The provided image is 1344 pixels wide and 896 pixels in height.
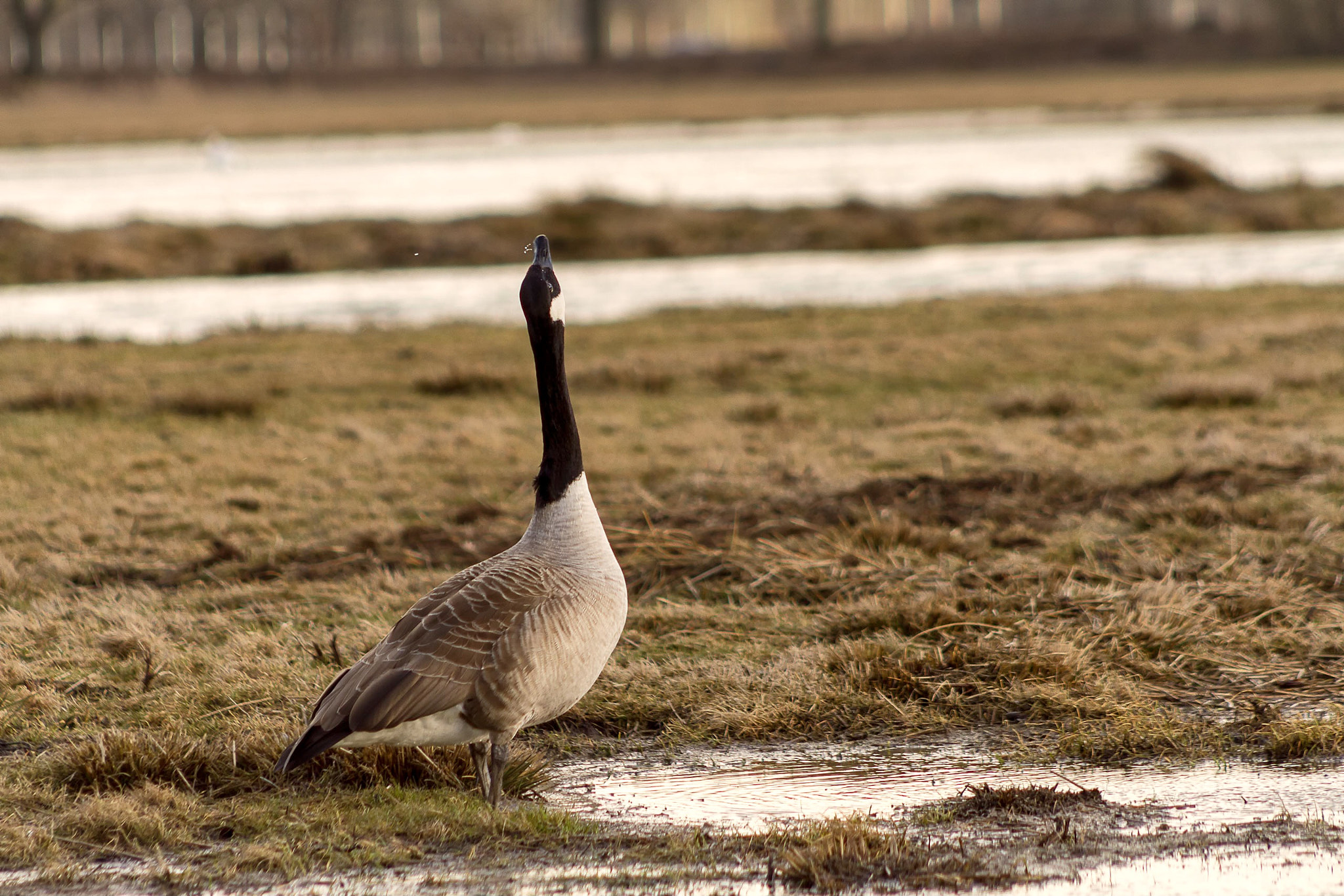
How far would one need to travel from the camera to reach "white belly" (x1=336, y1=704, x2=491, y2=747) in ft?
13.9

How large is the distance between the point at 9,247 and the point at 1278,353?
53.9 feet

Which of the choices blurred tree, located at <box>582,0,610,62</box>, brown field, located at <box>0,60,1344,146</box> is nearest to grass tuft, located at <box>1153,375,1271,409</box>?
brown field, located at <box>0,60,1344,146</box>

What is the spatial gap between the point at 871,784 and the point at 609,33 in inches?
5236

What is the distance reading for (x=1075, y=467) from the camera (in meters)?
9.02

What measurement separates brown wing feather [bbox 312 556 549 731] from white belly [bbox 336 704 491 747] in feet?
0.12

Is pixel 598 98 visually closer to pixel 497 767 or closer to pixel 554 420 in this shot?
pixel 554 420

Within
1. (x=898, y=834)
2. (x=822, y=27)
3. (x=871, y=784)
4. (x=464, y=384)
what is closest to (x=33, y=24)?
(x=822, y=27)

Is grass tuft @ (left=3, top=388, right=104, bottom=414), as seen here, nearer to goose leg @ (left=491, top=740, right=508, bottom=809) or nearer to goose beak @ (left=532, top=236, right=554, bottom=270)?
goose beak @ (left=532, top=236, right=554, bottom=270)

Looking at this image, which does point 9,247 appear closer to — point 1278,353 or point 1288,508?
point 1278,353

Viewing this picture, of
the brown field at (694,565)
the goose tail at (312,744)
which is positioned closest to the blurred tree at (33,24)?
the brown field at (694,565)

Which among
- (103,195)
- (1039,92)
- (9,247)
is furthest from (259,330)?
(1039,92)

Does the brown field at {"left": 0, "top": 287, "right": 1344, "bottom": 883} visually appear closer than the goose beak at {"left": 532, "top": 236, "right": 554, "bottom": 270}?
No

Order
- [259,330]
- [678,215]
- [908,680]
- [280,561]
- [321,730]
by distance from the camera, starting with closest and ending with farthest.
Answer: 1. [321,730]
2. [908,680]
3. [280,561]
4. [259,330]
5. [678,215]

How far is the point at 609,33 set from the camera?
133 meters
